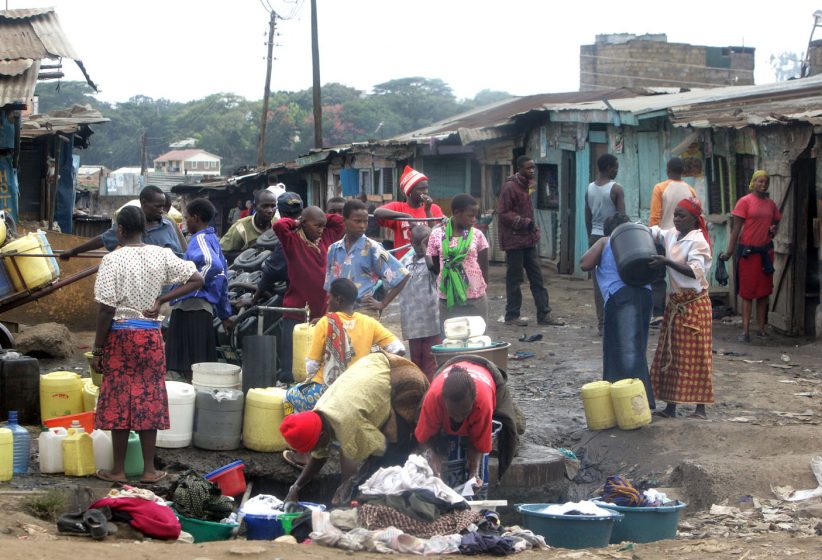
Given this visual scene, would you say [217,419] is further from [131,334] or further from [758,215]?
[758,215]

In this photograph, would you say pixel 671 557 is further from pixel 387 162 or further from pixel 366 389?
pixel 387 162

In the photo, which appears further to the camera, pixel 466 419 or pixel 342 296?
pixel 342 296

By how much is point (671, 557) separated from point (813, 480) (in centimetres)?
185

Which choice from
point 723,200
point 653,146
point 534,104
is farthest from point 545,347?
point 534,104

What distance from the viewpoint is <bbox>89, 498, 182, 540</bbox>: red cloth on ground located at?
580 centimetres

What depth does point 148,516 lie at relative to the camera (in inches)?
229

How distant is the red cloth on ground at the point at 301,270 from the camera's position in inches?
320

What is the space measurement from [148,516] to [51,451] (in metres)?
1.36

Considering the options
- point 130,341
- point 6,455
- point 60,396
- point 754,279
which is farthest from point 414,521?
point 754,279

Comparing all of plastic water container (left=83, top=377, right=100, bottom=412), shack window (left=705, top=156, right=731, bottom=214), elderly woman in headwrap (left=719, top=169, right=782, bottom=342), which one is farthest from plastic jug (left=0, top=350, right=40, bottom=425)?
shack window (left=705, top=156, right=731, bottom=214)

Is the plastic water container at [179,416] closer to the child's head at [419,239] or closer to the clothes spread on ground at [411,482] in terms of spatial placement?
the clothes spread on ground at [411,482]

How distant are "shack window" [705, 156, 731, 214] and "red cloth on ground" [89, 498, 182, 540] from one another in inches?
392

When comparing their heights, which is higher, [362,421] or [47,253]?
[47,253]

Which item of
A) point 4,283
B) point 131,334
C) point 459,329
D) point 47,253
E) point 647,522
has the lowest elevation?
point 647,522
